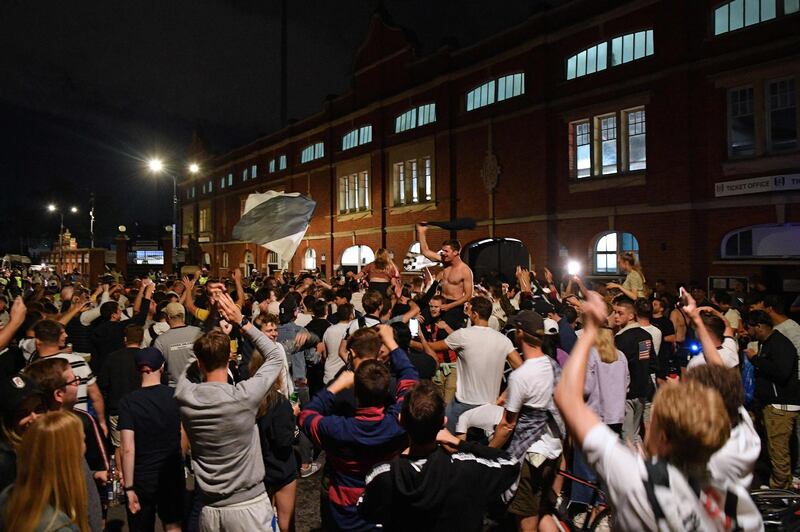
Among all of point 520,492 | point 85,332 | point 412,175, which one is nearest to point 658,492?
point 520,492

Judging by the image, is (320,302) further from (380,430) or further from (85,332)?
(380,430)

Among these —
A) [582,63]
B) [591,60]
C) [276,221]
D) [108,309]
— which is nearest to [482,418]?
[276,221]

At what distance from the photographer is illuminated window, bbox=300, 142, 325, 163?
3444 cm

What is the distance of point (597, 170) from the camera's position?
18.8 meters

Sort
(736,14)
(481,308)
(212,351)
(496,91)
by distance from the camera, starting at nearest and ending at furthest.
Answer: (212,351) < (481,308) < (736,14) < (496,91)

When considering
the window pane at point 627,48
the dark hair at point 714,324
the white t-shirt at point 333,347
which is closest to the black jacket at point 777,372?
the dark hair at point 714,324

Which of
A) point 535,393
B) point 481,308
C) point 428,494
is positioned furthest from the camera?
point 481,308

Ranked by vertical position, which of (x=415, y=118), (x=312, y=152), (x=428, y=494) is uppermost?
(x=312, y=152)

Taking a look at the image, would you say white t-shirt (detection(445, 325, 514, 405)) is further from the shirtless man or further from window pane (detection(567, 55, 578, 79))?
window pane (detection(567, 55, 578, 79))

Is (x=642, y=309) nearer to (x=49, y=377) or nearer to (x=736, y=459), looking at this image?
(x=736, y=459)

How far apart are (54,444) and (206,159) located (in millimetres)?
55567

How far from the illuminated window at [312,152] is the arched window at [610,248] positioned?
67.6 ft

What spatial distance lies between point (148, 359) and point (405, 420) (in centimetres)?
261

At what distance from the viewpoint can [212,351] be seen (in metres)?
3.66
